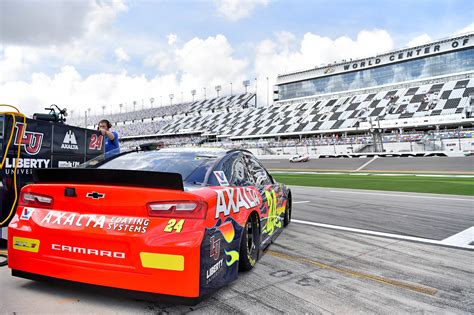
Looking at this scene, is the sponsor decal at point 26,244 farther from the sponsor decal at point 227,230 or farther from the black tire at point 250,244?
the black tire at point 250,244

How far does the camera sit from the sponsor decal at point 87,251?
2.54 metres

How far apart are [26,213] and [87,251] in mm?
723

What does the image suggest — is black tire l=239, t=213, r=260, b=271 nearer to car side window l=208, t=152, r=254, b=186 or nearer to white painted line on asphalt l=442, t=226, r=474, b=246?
car side window l=208, t=152, r=254, b=186

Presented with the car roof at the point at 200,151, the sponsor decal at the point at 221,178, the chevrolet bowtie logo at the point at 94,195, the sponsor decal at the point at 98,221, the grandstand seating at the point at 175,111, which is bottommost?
the sponsor decal at the point at 98,221

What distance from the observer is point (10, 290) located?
2924 millimetres

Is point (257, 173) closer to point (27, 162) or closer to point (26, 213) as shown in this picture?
point (26, 213)

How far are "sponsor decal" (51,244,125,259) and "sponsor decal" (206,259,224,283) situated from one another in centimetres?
61

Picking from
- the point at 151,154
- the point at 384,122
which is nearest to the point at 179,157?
the point at 151,154

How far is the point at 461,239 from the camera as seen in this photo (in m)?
5.12

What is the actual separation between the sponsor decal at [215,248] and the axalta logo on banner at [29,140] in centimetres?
267

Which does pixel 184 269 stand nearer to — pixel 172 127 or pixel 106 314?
pixel 106 314

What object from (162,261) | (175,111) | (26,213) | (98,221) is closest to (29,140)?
(26,213)

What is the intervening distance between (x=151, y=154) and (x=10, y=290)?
169cm

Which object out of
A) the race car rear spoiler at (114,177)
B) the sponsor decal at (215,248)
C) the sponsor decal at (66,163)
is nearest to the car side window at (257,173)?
the sponsor decal at (215,248)
